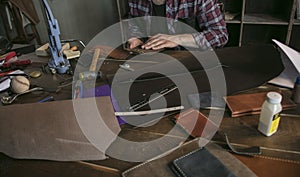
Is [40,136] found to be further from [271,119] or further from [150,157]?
[271,119]

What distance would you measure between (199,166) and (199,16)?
1097mm

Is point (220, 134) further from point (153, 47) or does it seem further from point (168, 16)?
point (168, 16)

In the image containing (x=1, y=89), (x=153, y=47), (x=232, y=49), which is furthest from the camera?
(x=153, y=47)

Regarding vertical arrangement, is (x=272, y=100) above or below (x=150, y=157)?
above

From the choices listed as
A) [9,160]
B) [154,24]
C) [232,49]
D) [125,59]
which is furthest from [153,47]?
[9,160]

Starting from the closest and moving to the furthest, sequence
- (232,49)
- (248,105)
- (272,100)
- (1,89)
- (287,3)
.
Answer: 1. (272,100)
2. (248,105)
3. (1,89)
4. (232,49)
5. (287,3)

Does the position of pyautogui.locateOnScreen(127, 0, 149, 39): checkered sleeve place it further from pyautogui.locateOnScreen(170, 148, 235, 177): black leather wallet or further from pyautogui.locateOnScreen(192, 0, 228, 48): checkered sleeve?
pyautogui.locateOnScreen(170, 148, 235, 177): black leather wallet

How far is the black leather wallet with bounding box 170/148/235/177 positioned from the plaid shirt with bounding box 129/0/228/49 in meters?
0.81

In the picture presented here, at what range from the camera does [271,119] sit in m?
0.66

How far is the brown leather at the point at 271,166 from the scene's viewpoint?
0.57 m

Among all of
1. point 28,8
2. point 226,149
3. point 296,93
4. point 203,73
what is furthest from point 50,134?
point 28,8

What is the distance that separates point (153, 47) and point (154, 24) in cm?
50

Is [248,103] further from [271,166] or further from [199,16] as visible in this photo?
[199,16]

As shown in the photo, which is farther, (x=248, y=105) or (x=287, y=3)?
(x=287, y=3)
